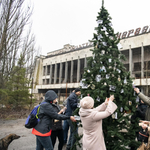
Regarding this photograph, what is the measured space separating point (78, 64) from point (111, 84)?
117 ft

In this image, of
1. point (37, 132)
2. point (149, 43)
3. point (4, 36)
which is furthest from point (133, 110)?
point (149, 43)

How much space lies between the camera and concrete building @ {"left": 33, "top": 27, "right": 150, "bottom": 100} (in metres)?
27.3

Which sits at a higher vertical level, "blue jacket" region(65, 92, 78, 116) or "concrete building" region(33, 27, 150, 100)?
"concrete building" region(33, 27, 150, 100)

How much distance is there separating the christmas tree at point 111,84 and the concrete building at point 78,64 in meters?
12.3

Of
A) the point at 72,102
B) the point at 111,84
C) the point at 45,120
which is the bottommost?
the point at 45,120

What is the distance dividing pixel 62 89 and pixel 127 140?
4107cm

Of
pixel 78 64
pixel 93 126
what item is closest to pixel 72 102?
pixel 93 126

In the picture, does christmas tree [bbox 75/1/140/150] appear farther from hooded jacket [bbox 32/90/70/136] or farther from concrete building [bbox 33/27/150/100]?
concrete building [bbox 33/27/150/100]

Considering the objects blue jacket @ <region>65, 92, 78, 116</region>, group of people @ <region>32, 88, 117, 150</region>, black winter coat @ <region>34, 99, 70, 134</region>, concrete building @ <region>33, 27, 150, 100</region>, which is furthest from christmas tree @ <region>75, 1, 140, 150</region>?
concrete building @ <region>33, 27, 150, 100</region>

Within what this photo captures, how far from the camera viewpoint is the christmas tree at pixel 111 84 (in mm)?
3799

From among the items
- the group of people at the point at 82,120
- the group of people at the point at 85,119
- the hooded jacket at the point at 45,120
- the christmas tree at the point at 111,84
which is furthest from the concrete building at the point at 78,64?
the hooded jacket at the point at 45,120

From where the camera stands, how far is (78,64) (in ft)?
129

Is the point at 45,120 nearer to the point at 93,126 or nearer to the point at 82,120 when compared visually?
the point at 82,120

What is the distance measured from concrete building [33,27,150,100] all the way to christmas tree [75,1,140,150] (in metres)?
12.3
